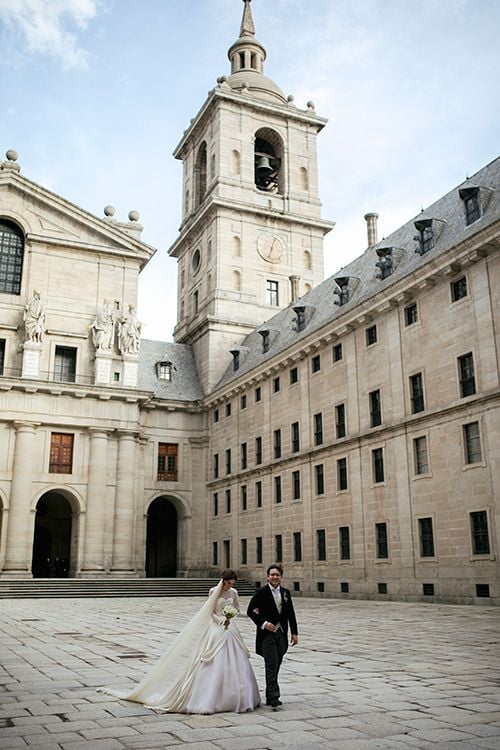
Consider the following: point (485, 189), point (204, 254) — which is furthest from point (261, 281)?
point (485, 189)

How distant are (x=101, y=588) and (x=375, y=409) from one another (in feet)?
57.7

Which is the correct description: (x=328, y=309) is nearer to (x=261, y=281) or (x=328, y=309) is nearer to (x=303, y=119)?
(x=261, y=281)

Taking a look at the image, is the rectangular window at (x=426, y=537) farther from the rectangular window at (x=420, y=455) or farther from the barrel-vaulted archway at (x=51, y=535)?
the barrel-vaulted archway at (x=51, y=535)

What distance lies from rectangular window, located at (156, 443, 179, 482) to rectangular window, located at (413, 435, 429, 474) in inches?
929

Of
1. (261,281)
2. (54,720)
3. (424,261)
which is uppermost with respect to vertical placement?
(261,281)

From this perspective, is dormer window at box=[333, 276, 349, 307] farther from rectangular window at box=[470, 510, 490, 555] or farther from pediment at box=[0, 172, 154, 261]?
pediment at box=[0, 172, 154, 261]

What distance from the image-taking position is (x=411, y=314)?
31516 mm

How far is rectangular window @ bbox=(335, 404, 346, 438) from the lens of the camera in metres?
35.6

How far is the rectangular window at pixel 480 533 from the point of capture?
2580 cm

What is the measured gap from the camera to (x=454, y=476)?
27.5m

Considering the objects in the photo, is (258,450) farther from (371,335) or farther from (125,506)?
(371,335)

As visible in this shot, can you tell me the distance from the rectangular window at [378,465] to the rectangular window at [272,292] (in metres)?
25.8

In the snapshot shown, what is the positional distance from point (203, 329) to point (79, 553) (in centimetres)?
1851

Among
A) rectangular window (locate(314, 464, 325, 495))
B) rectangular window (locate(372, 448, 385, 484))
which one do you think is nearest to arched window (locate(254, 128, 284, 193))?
rectangular window (locate(314, 464, 325, 495))
